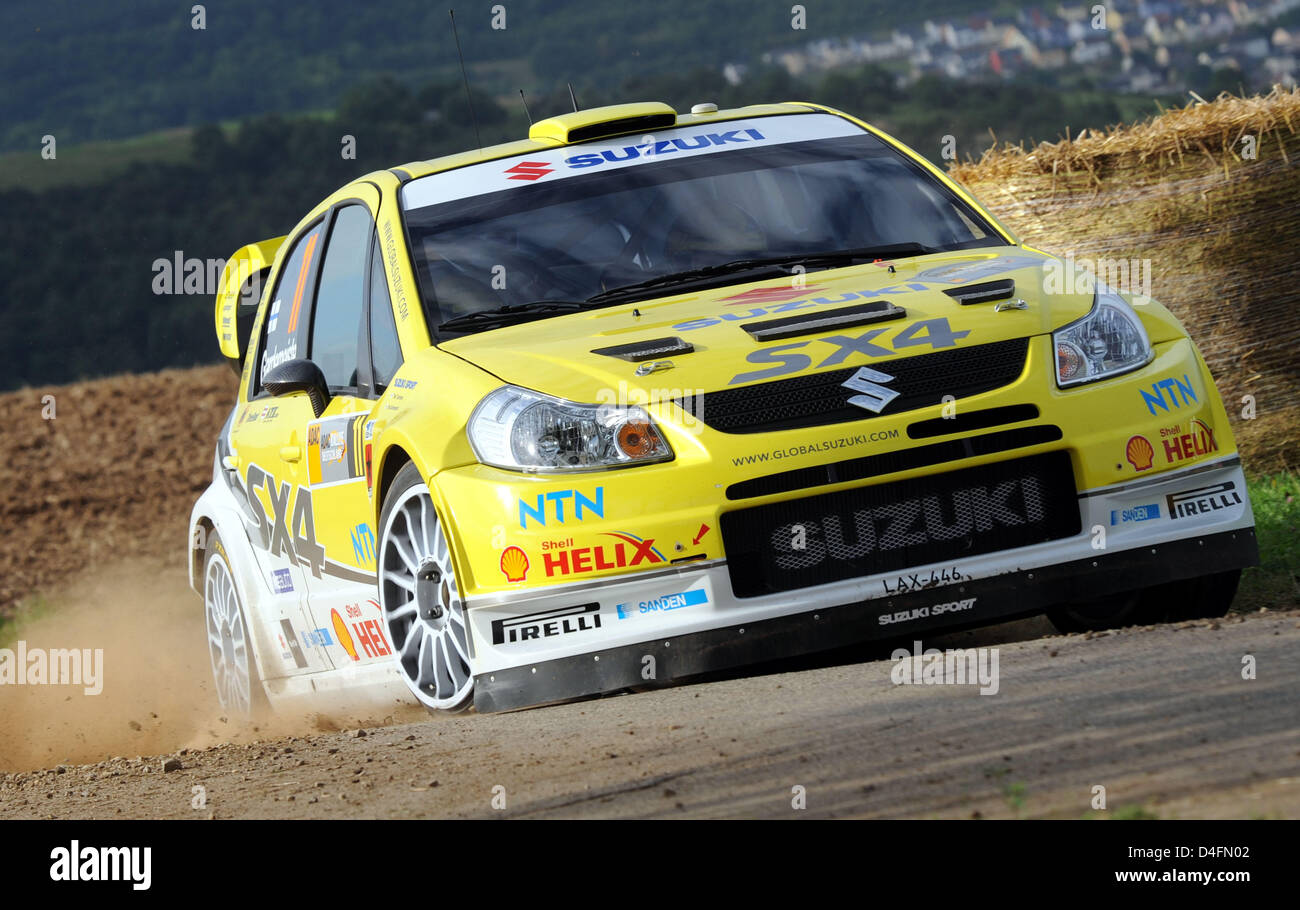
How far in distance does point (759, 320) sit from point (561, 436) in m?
0.74

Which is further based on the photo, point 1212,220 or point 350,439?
point 1212,220

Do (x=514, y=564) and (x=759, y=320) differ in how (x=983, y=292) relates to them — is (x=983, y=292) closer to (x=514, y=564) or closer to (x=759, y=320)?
(x=759, y=320)

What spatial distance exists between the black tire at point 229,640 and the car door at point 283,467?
243 millimetres

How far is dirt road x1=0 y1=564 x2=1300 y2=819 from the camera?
11.5 feet

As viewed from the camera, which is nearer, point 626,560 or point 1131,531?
point 626,560

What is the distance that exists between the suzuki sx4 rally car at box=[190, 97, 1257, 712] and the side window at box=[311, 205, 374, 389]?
0.04 meters

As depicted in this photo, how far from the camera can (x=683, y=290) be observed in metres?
5.67

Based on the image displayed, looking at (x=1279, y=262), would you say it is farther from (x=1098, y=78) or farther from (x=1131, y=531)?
(x=1098, y=78)

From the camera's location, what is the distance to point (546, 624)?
15.6 feet

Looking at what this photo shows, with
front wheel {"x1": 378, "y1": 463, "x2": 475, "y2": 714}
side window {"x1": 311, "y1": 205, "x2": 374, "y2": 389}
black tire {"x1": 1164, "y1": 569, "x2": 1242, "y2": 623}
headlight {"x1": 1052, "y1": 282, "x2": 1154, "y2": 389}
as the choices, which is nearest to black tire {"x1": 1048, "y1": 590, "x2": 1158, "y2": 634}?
black tire {"x1": 1164, "y1": 569, "x2": 1242, "y2": 623}

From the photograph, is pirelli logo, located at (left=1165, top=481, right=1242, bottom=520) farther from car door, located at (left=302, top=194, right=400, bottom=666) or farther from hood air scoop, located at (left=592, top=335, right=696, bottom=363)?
car door, located at (left=302, top=194, right=400, bottom=666)

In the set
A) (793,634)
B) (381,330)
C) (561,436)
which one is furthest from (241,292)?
(793,634)

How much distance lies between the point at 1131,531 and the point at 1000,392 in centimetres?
60
